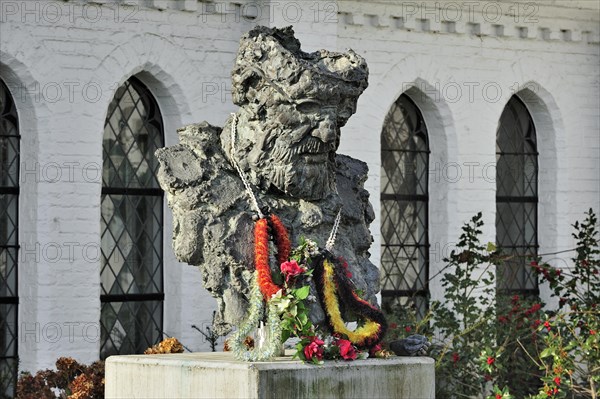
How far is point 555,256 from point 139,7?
16.3 ft

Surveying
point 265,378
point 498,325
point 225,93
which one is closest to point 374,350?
point 265,378

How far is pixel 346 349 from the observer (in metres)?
8.66

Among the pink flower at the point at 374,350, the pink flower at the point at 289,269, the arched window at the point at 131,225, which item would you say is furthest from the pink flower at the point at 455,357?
the pink flower at the point at 289,269

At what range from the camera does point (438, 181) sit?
16984 millimetres

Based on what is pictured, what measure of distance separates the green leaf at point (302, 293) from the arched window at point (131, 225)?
6.84 metres

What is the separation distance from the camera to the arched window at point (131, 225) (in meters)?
15.3

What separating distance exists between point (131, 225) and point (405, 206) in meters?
2.91

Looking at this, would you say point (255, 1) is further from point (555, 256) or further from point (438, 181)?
point (555, 256)

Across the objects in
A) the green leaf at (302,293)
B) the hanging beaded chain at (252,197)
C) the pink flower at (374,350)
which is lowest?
the pink flower at (374,350)

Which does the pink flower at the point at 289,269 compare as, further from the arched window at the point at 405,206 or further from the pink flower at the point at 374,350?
the arched window at the point at 405,206

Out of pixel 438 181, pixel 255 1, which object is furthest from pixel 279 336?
pixel 438 181

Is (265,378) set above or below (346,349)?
below

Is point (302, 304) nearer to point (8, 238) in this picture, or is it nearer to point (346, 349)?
point (346, 349)

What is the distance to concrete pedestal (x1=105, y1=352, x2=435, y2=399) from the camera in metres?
8.43
